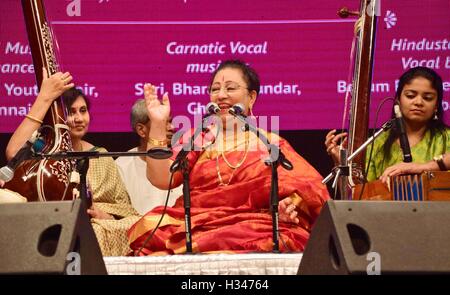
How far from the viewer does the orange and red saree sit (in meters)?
4.14

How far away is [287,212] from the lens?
4.23 meters

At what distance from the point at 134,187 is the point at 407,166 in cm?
203

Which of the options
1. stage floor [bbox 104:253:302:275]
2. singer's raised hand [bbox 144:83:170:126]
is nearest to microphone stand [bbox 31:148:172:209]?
stage floor [bbox 104:253:302:275]

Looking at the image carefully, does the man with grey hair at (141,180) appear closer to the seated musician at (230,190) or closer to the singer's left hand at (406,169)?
the seated musician at (230,190)

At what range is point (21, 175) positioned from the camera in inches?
165

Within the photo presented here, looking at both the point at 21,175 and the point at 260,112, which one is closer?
the point at 21,175

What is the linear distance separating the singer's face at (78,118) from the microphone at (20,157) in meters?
1.75

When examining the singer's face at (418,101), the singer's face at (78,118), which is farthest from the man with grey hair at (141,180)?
the singer's face at (418,101)

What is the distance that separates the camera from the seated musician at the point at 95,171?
4406mm

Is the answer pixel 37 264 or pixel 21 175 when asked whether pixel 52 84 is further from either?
pixel 37 264

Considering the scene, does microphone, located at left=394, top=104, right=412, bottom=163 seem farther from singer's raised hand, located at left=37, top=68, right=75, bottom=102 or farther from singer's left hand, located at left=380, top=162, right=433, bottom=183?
singer's raised hand, located at left=37, top=68, right=75, bottom=102

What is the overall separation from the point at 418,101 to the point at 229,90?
1.10 m
